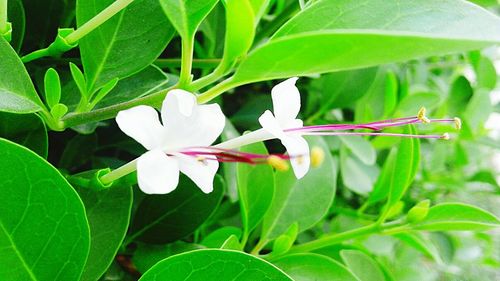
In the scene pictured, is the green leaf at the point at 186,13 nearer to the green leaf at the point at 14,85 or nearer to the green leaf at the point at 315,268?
the green leaf at the point at 14,85

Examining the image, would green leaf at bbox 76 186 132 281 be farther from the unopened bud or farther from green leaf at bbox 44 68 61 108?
the unopened bud

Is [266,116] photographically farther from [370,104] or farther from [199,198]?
[370,104]

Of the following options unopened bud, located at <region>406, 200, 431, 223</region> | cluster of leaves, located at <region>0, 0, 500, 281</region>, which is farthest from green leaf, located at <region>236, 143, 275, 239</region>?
unopened bud, located at <region>406, 200, 431, 223</region>

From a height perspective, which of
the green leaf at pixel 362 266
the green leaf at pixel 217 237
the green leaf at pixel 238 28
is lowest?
the green leaf at pixel 362 266

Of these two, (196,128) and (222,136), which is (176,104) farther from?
(222,136)

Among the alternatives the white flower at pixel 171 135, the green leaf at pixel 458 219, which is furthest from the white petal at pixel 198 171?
the green leaf at pixel 458 219
